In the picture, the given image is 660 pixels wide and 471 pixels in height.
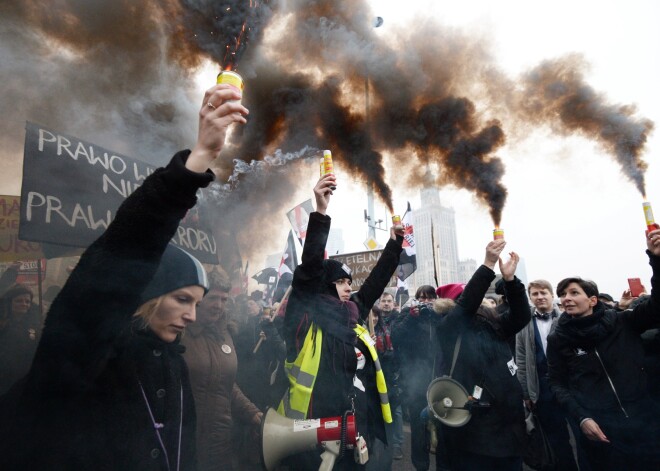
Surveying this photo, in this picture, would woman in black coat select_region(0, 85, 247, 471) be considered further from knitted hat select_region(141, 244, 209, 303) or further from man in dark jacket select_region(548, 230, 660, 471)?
man in dark jacket select_region(548, 230, 660, 471)

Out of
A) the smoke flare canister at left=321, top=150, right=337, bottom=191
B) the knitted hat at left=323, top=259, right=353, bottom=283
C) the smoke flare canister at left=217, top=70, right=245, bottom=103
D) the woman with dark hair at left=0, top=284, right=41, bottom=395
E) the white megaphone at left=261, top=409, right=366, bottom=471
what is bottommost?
the white megaphone at left=261, top=409, right=366, bottom=471

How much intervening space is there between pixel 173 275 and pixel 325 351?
1.27 metres

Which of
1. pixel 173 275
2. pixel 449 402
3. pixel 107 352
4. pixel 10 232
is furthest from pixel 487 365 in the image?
pixel 10 232

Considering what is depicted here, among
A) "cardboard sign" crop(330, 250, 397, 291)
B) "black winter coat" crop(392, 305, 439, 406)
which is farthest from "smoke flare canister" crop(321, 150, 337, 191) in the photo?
"cardboard sign" crop(330, 250, 397, 291)

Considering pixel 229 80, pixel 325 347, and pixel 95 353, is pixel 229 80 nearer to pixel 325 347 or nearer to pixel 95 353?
pixel 95 353

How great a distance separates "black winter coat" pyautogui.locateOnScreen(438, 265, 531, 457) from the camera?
2805mm

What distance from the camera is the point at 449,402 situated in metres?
2.96

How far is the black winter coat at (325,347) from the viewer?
8.10ft

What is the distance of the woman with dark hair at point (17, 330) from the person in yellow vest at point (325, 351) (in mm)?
1870

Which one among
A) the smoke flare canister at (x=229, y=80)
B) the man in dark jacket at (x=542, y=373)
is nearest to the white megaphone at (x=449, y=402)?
the man in dark jacket at (x=542, y=373)

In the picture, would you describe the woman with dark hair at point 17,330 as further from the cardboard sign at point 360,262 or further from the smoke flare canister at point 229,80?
the cardboard sign at point 360,262

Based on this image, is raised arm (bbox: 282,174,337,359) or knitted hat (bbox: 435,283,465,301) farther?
knitted hat (bbox: 435,283,465,301)

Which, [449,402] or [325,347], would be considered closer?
[325,347]

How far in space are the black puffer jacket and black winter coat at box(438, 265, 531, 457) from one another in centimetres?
56
